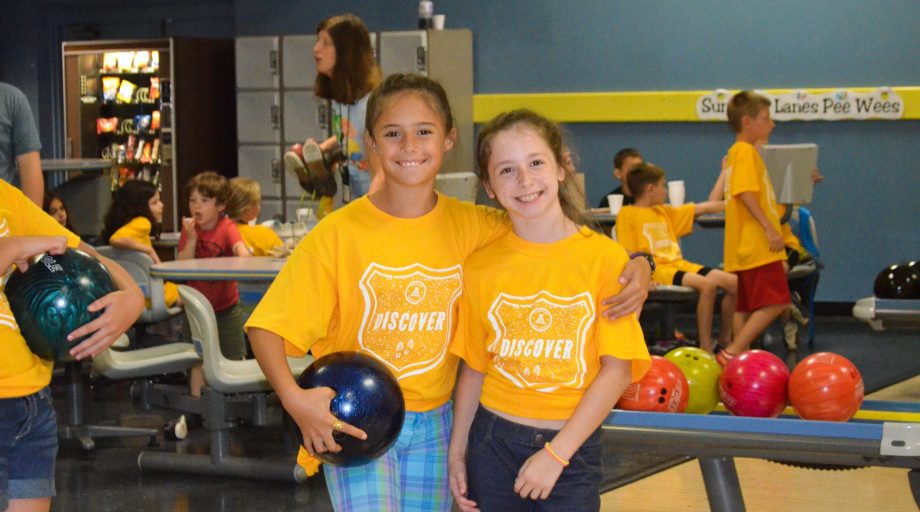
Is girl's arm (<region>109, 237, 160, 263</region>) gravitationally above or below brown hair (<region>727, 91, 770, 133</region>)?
below

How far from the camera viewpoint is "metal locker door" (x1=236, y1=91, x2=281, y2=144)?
10.9 meters

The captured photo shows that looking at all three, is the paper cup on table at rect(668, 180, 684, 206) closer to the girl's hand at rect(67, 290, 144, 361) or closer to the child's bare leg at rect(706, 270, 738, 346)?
the child's bare leg at rect(706, 270, 738, 346)

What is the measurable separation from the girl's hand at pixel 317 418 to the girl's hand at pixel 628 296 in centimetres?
54

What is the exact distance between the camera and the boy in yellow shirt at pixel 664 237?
7.12m

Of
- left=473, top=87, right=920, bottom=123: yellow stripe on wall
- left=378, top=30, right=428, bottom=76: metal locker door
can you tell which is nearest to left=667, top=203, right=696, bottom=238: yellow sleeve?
left=473, top=87, right=920, bottom=123: yellow stripe on wall

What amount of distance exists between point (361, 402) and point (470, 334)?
12.2 inches

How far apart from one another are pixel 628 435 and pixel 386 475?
843 millimetres

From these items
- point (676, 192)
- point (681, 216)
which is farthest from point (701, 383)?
point (676, 192)

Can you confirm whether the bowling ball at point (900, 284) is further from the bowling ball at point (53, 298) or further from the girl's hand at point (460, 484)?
the bowling ball at point (53, 298)

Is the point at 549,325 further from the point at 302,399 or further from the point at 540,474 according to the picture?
the point at 302,399

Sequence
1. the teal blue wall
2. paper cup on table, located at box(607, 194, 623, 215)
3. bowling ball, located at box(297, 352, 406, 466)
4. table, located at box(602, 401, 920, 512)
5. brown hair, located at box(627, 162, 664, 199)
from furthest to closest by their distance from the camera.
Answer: the teal blue wall
paper cup on table, located at box(607, 194, 623, 215)
brown hair, located at box(627, 162, 664, 199)
table, located at box(602, 401, 920, 512)
bowling ball, located at box(297, 352, 406, 466)

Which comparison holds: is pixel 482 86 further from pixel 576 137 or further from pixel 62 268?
pixel 62 268

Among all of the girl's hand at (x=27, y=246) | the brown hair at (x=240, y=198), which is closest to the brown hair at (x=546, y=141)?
the girl's hand at (x=27, y=246)

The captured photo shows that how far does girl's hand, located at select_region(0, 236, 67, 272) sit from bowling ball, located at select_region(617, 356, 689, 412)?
162 cm
